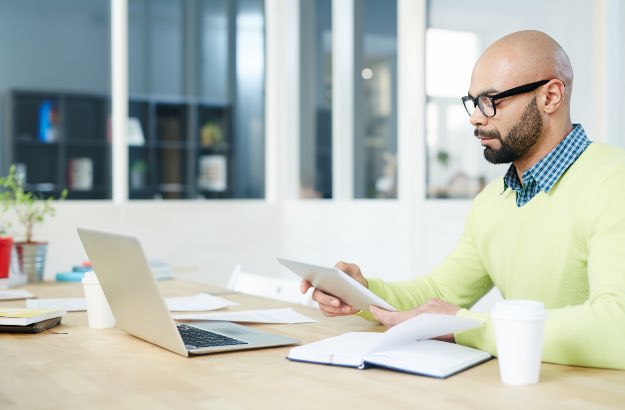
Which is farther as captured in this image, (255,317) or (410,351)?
(255,317)

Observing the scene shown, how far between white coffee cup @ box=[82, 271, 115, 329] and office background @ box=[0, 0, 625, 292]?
232 cm

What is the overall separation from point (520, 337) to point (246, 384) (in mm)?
425

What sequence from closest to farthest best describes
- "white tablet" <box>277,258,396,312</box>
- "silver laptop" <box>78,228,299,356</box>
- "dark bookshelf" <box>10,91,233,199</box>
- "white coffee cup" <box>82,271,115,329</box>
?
"silver laptop" <box>78,228,299,356</box> < "white tablet" <box>277,258,396,312</box> < "white coffee cup" <box>82,271,115,329</box> < "dark bookshelf" <box>10,91,233,199</box>

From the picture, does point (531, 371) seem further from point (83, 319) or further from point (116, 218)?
point (116, 218)

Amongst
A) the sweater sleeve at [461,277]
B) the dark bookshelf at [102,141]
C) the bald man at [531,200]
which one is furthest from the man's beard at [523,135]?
the dark bookshelf at [102,141]

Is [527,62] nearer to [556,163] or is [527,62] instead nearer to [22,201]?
[556,163]

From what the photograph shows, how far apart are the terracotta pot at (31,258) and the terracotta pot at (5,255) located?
112 millimetres

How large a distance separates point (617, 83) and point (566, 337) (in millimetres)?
2409

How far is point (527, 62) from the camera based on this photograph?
5.97ft

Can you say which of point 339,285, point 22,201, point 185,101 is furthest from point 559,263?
point 185,101

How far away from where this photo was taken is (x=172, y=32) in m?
7.42

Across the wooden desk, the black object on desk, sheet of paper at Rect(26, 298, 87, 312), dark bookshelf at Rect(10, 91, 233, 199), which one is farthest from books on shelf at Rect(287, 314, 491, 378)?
dark bookshelf at Rect(10, 91, 233, 199)

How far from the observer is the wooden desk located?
1.10 m

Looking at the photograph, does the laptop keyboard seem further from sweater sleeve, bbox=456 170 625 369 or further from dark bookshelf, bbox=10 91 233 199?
dark bookshelf, bbox=10 91 233 199
